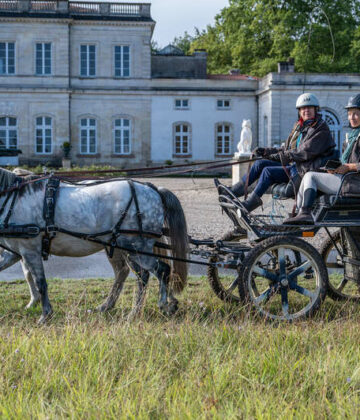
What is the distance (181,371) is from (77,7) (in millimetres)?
40204

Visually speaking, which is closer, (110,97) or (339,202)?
(339,202)

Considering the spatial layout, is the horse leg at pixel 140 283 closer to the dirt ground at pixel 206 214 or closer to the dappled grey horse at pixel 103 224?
the dappled grey horse at pixel 103 224

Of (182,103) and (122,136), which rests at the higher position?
(182,103)

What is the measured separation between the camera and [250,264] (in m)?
5.62

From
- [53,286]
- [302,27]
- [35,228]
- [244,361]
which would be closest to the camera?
[244,361]

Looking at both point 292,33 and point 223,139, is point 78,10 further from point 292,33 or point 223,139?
point 292,33

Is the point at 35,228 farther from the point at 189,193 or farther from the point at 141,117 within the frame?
the point at 141,117

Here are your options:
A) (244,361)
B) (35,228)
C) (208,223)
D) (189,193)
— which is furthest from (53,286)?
(189,193)

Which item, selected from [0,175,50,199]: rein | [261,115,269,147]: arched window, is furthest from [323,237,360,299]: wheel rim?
[261,115,269,147]: arched window

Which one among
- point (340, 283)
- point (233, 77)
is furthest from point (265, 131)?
point (340, 283)

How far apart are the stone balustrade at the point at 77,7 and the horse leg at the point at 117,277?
3638 centimetres

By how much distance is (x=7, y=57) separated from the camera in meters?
39.7

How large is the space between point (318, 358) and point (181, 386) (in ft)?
3.24

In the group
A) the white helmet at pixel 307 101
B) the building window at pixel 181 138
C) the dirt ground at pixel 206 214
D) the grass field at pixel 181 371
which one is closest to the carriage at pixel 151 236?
the grass field at pixel 181 371
